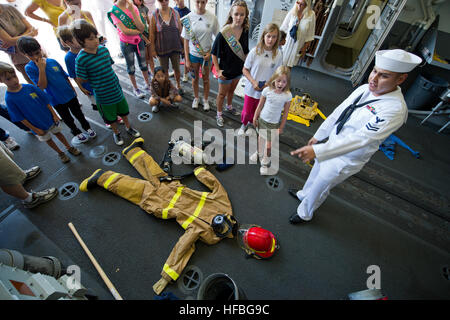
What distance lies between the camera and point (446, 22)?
4.06m

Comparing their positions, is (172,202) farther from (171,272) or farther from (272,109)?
(272,109)

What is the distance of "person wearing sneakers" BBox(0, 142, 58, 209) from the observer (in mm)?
1935

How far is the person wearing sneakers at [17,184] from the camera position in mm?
1935

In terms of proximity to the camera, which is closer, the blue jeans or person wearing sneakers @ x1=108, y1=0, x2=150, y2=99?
person wearing sneakers @ x1=108, y1=0, x2=150, y2=99

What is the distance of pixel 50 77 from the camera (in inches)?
91.5

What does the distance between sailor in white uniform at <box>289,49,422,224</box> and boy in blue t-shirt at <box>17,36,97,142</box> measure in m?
2.84

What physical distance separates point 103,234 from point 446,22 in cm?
719

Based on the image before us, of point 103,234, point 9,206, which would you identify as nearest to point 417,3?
point 103,234

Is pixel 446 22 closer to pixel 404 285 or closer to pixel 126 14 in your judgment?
pixel 404 285

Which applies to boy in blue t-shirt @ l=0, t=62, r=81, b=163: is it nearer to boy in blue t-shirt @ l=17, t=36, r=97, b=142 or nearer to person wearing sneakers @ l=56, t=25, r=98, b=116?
boy in blue t-shirt @ l=17, t=36, r=97, b=142

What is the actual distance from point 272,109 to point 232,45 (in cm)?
103

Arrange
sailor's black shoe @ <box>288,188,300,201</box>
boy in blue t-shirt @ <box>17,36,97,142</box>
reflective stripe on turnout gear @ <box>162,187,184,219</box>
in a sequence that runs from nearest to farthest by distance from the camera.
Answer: boy in blue t-shirt @ <box>17,36,97,142</box> < reflective stripe on turnout gear @ <box>162,187,184,219</box> < sailor's black shoe @ <box>288,188,300,201</box>

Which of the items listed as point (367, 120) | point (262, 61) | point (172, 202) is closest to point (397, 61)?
point (367, 120)

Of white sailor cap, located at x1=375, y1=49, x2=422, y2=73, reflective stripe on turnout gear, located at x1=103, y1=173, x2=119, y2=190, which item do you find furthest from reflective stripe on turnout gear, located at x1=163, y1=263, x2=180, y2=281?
white sailor cap, located at x1=375, y1=49, x2=422, y2=73
